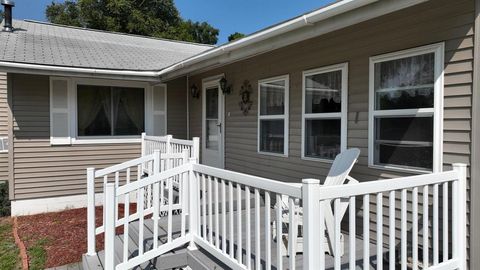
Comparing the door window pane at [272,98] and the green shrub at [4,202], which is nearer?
the door window pane at [272,98]

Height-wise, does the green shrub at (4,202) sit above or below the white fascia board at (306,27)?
below

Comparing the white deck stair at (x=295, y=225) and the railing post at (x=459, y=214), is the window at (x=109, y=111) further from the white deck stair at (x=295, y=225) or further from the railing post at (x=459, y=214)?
the railing post at (x=459, y=214)

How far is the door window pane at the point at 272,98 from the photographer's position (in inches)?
200

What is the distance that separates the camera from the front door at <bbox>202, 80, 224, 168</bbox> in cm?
670

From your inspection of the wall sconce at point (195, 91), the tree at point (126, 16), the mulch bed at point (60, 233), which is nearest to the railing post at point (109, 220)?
the mulch bed at point (60, 233)

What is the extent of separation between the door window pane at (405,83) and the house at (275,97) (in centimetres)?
1

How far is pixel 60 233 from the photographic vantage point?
17.8 feet

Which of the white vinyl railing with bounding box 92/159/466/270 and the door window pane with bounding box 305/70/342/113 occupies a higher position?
the door window pane with bounding box 305/70/342/113

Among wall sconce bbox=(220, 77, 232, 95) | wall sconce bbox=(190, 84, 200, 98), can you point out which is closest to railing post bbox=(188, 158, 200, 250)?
wall sconce bbox=(220, 77, 232, 95)

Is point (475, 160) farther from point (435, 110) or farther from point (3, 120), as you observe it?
point (3, 120)

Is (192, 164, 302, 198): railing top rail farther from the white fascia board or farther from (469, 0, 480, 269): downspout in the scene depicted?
the white fascia board

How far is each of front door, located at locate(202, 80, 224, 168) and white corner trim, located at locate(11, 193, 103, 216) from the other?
2359 millimetres

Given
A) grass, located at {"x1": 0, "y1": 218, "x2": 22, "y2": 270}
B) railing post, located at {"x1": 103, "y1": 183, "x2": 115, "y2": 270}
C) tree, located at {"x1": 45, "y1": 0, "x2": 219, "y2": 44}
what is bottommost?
grass, located at {"x1": 0, "y1": 218, "x2": 22, "y2": 270}

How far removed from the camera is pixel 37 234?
5387 millimetres
